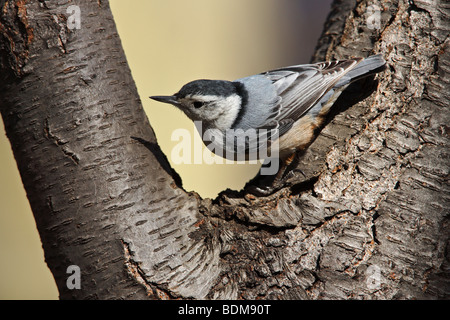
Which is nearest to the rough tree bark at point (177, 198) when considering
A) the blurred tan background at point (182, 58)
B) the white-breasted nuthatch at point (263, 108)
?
the white-breasted nuthatch at point (263, 108)

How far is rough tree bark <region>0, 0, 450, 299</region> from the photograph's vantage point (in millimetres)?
1625

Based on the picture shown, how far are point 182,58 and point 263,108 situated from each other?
285cm

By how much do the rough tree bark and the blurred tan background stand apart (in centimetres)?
239

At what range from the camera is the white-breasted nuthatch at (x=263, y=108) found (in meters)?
2.37

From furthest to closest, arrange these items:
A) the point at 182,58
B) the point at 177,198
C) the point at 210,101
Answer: the point at 182,58 < the point at 210,101 < the point at 177,198

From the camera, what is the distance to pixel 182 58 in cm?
505

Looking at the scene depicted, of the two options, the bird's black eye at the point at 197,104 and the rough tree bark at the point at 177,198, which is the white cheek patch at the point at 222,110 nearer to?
the bird's black eye at the point at 197,104

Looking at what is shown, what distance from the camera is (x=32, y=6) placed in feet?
5.37

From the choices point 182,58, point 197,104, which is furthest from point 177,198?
point 182,58

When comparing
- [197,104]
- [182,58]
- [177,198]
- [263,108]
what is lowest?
[177,198]

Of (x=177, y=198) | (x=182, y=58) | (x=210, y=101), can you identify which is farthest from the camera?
(x=182, y=58)

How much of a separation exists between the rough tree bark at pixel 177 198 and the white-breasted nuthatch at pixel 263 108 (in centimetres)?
54

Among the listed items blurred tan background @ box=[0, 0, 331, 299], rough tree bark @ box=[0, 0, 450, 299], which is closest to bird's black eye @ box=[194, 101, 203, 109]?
rough tree bark @ box=[0, 0, 450, 299]

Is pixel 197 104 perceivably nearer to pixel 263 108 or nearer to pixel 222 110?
pixel 222 110
